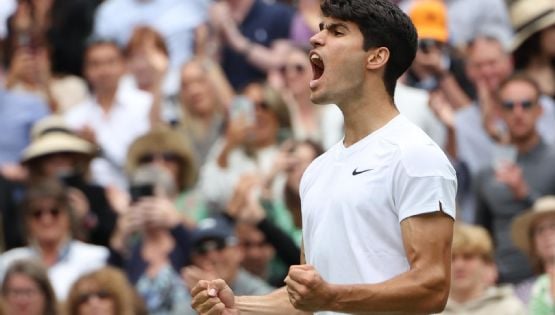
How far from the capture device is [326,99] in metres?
5.17

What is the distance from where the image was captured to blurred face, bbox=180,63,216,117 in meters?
11.8

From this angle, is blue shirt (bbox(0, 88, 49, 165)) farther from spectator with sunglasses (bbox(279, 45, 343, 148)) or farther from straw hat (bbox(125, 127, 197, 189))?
spectator with sunglasses (bbox(279, 45, 343, 148))

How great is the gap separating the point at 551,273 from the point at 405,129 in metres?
4.21

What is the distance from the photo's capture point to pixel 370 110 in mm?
5215

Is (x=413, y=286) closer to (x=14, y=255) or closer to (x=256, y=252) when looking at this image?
(x=256, y=252)

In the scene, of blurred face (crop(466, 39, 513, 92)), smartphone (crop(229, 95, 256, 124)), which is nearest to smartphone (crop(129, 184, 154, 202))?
smartphone (crop(229, 95, 256, 124))

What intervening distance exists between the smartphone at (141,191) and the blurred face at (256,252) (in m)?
0.72

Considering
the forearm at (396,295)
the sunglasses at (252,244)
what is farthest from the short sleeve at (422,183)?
the sunglasses at (252,244)

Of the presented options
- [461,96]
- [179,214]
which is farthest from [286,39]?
[179,214]

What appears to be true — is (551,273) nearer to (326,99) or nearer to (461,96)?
(461,96)

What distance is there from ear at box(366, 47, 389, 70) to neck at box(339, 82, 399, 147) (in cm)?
8

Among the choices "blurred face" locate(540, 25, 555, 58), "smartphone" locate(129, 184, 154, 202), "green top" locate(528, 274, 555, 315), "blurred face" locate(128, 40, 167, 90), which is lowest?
"green top" locate(528, 274, 555, 315)

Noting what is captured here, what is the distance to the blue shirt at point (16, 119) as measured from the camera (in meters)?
11.5

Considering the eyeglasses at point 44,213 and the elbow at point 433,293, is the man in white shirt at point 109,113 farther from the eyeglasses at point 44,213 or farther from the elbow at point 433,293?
the elbow at point 433,293
